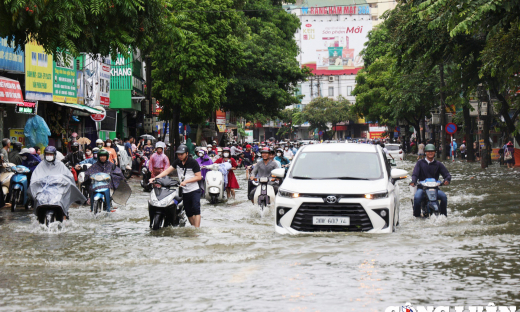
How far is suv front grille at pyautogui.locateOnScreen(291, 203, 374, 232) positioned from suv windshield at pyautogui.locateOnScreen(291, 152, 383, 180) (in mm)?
847

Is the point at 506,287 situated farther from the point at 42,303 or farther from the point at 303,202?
the point at 42,303

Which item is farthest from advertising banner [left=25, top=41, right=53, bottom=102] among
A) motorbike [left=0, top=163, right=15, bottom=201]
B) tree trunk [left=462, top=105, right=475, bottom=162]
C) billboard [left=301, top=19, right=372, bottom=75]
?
billboard [left=301, top=19, right=372, bottom=75]

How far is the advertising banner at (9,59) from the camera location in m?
20.6

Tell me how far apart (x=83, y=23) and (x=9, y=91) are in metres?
8.20

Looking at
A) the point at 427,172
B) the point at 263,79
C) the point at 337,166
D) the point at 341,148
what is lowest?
the point at 427,172

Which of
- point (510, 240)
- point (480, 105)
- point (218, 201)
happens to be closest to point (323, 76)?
point (480, 105)

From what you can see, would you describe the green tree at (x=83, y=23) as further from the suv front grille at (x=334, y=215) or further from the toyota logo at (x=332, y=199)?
the toyota logo at (x=332, y=199)

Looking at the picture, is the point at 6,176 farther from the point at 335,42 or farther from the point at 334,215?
the point at 335,42

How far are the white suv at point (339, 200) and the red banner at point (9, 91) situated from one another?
10650 mm

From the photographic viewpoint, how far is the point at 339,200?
10156 millimetres

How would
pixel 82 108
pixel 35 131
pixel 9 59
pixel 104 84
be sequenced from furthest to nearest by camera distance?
pixel 104 84 → pixel 82 108 → pixel 35 131 → pixel 9 59

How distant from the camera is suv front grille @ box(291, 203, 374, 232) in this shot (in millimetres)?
10172

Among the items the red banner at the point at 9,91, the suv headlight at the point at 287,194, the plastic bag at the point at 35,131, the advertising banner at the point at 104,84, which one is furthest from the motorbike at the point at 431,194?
the advertising banner at the point at 104,84

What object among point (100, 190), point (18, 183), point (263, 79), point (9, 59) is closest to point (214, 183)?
point (100, 190)
